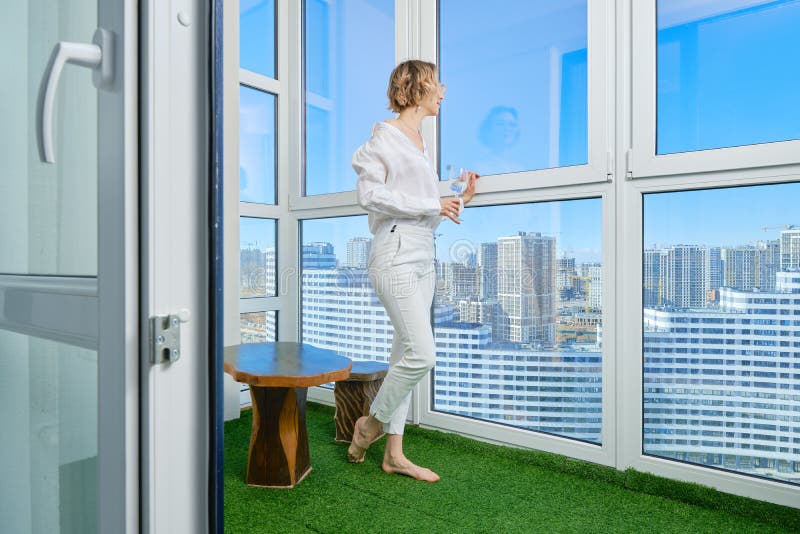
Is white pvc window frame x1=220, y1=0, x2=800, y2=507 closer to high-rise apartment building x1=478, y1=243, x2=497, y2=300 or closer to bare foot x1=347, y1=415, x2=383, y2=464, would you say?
high-rise apartment building x1=478, y1=243, x2=497, y2=300

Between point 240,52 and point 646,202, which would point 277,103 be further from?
point 646,202

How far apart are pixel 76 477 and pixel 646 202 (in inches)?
77.8

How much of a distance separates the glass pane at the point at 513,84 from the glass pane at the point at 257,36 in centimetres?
119

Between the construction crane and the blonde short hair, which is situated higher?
the blonde short hair

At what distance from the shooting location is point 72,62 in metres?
0.56

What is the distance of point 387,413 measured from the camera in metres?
2.12

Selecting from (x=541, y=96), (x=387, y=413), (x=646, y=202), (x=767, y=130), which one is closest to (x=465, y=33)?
(x=541, y=96)

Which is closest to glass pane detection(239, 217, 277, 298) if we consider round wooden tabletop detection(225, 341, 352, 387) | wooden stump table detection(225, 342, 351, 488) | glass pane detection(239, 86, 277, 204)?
glass pane detection(239, 86, 277, 204)

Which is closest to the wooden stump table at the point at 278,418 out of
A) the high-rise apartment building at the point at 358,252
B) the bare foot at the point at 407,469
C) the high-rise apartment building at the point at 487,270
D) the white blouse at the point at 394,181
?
the bare foot at the point at 407,469

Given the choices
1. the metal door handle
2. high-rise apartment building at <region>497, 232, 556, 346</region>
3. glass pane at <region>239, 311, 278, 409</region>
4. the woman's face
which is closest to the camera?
the metal door handle

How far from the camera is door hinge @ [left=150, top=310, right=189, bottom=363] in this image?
0.57 meters


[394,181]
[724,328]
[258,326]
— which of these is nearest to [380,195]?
[394,181]

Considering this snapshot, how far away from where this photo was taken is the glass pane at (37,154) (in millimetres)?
655

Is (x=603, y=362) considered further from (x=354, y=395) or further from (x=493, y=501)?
(x=354, y=395)
